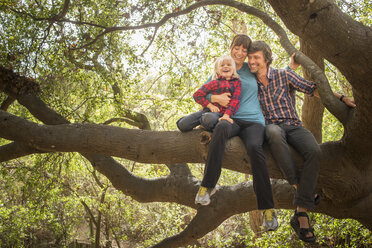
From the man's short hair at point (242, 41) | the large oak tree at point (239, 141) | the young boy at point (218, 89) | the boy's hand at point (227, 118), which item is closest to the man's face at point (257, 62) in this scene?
the man's short hair at point (242, 41)

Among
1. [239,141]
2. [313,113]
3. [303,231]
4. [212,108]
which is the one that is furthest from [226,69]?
[313,113]

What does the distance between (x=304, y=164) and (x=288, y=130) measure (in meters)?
0.40

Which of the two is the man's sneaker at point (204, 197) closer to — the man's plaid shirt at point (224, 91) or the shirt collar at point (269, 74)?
the man's plaid shirt at point (224, 91)

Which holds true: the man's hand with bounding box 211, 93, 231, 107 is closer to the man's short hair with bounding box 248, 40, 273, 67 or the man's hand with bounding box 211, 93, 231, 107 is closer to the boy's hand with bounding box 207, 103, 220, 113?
the boy's hand with bounding box 207, 103, 220, 113

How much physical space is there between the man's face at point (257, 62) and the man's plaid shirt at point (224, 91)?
0.96 ft

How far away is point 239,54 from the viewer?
3602mm

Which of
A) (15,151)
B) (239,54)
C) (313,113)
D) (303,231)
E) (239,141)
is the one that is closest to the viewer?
(303,231)

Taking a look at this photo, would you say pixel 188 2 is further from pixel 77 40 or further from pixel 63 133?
pixel 63 133

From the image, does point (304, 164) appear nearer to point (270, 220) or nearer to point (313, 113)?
point (270, 220)

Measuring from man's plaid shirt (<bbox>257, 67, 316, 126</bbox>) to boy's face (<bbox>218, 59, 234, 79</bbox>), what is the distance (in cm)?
41

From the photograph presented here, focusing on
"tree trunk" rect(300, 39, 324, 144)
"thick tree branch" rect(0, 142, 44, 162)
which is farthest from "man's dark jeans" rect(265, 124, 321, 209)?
"thick tree branch" rect(0, 142, 44, 162)

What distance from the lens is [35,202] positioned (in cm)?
602

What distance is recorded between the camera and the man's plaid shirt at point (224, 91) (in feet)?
10.6

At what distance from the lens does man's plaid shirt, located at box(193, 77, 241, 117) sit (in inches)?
127
